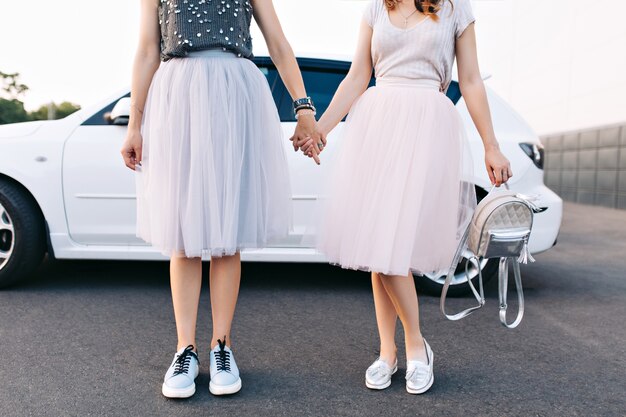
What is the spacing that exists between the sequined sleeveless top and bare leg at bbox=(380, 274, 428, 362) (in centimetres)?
99

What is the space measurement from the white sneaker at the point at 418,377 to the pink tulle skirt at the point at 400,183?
360 mm

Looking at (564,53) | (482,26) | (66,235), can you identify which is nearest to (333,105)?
(66,235)

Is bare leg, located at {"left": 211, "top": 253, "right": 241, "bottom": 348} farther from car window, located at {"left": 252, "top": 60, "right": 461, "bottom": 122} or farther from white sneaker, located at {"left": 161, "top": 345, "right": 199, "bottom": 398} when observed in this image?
car window, located at {"left": 252, "top": 60, "right": 461, "bottom": 122}

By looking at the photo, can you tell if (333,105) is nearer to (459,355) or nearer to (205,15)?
(205,15)

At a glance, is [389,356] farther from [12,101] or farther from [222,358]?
[12,101]

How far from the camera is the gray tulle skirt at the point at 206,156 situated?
6.66 feet

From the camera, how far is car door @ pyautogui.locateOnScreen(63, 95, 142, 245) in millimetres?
3416

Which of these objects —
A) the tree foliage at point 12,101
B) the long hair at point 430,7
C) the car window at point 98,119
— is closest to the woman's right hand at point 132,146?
the long hair at point 430,7

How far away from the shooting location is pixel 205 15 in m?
2.01

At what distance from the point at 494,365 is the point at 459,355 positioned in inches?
6.3

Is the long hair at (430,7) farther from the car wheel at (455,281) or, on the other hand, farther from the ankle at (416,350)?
the car wheel at (455,281)

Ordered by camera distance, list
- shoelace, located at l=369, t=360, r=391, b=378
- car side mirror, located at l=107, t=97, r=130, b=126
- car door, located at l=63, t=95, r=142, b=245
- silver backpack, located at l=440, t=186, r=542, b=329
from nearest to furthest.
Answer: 1. silver backpack, located at l=440, t=186, r=542, b=329
2. shoelace, located at l=369, t=360, r=391, b=378
3. car side mirror, located at l=107, t=97, r=130, b=126
4. car door, located at l=63, t=95, r=142, b=245

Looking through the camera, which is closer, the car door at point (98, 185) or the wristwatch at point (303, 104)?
the wristwatch at point (303, 104)

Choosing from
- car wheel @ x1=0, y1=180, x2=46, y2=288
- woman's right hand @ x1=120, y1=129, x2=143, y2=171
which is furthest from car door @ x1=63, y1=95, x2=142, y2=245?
woman's right hand @ x1=120, y1=129, x2=143, y2=171
